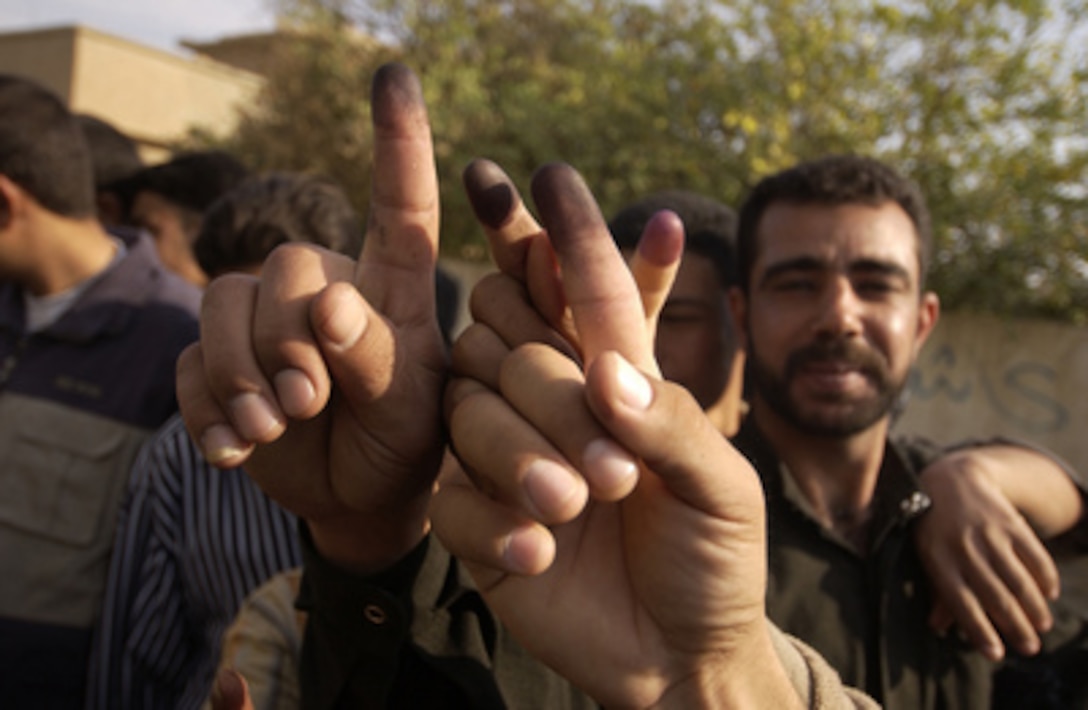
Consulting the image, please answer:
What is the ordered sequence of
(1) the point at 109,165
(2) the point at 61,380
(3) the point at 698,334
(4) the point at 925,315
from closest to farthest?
(4) the point at 925,315 < (2) the point at 61,380 < (3) the point at 698,334 < (1) the point at 109,165

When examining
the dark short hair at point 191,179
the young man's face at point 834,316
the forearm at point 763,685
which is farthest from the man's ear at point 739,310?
the dark short hair at point 191,179

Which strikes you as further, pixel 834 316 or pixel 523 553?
pixel 834 316

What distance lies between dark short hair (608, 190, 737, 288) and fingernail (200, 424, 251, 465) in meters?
1.89

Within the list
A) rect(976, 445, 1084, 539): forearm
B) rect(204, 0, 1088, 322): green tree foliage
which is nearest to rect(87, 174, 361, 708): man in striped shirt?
rect(976, 445, 1084, 539): forearm

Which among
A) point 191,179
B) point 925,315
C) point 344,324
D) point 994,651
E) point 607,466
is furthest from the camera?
point 191,179

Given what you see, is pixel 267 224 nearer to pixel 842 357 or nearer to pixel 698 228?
pixel 698 228

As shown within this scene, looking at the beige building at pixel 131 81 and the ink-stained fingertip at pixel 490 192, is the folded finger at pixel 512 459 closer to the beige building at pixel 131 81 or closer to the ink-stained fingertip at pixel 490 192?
the ink-stained fingertip at pixel 490 192

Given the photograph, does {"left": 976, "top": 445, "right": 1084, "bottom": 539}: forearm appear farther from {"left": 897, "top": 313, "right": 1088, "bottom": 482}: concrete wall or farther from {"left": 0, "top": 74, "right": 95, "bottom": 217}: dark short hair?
{"left": 897, "top": 313, "right": 1088, "bottom": 482}: concrete wall

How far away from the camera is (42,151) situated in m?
2.85

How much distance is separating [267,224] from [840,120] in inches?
212

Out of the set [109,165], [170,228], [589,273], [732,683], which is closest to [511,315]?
[589,273]

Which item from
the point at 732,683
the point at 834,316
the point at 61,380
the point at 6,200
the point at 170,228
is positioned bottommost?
the point at 170,228

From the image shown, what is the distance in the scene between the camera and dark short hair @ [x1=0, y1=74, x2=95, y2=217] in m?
2.81

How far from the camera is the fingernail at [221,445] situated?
3.56 feet
